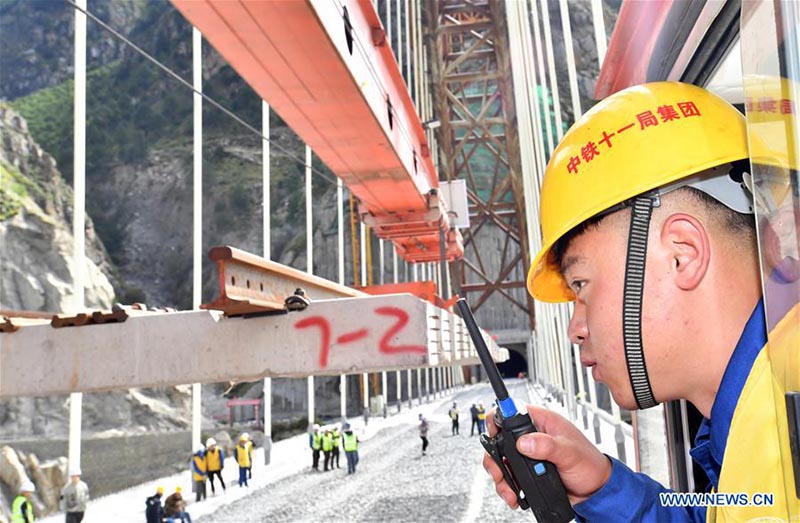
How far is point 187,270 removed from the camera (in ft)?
168

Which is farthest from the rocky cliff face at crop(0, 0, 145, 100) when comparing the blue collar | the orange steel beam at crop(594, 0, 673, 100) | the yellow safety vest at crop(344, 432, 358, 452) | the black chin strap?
the blue collar

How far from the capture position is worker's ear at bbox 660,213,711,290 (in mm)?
1146

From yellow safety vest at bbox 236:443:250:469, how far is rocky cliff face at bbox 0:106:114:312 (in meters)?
21.6

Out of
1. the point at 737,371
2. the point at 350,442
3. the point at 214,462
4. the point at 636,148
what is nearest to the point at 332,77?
the point at 636,148

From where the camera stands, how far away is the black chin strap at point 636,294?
1.19m

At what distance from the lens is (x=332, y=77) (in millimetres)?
4695

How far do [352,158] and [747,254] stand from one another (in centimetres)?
578

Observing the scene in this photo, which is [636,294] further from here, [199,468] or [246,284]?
[199,468]

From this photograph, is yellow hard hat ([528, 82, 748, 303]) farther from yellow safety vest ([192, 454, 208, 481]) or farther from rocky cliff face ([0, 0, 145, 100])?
rocky cliff face ([0, 0, 145, 100])

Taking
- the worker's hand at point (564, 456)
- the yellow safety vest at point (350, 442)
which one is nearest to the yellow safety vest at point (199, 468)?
the yellow safety vest at point (350, 442)

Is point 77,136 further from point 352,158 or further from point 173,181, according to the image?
point 173,181

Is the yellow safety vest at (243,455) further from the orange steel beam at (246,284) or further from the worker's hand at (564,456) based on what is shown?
the worker's hand at (564,456)

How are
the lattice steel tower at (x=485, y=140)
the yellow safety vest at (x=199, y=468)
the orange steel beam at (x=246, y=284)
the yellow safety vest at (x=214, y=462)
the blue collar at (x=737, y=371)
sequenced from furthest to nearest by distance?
the lattice steel tower at (x=485, y=140) < the yellow safety vest at (x=214, y=462) < the yellow safety vest at (x=199, y=468) < the orange steel beam at (x=246, y=284) < the blue collar at (x=737, y=371)

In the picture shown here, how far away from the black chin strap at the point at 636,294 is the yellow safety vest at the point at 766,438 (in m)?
0.20
